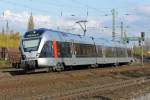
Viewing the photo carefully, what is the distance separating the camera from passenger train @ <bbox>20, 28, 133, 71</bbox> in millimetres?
27844

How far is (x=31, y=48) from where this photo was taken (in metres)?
28.1

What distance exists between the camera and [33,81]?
854 inches

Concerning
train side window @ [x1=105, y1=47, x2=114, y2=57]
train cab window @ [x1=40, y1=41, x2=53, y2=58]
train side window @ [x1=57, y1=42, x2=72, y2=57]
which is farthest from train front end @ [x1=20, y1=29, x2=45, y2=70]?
train side window @ [x1=105, y1=47, x2=114, y2=57]

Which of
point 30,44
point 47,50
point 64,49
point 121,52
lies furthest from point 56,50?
point 121,52

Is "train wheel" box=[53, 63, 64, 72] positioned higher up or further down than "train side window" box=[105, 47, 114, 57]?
further down

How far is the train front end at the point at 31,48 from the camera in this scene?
27.7m

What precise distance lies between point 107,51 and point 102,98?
30.3 m

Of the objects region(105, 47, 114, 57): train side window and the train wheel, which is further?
region(105, 47, 114, 57): train side window

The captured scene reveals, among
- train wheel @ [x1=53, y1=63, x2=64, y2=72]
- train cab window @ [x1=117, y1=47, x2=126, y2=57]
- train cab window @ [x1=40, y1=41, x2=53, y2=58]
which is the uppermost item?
train cab window @ [x1=40, y1=41, x2=53, y2=58]

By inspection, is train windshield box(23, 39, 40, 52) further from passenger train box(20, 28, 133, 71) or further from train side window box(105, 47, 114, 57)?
train side window box(105, 47, 114, 57)

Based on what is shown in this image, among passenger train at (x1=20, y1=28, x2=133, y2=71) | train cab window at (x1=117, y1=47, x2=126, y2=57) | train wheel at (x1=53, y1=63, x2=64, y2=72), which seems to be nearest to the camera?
passenger train at (x1=20, y1=28, x2=133, y2=71)

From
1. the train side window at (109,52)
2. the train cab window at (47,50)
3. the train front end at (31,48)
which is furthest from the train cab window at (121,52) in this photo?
the train front end at (31,48)

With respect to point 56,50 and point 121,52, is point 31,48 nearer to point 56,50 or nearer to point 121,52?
point 56,50

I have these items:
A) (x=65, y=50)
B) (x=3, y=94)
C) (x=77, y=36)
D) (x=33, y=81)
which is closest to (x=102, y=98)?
(x=3, y=94)
